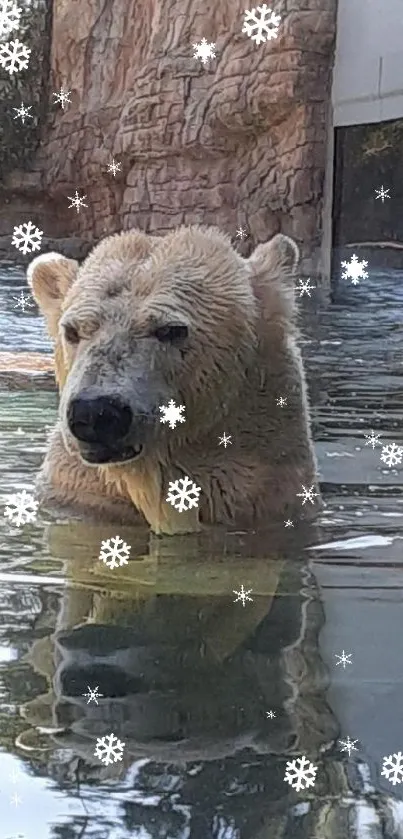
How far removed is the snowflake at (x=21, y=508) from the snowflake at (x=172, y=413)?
0.85ft

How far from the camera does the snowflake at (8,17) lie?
2008 mm

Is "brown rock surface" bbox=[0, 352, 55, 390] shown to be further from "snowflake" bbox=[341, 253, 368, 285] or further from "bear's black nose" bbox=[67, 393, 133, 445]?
"snowflake" bbox=[341, 253, 368, 285]

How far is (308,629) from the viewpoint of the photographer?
5.65 ft

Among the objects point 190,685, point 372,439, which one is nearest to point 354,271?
point 372,439

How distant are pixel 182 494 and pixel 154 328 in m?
0.26

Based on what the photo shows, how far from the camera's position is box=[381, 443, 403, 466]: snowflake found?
2.02 m

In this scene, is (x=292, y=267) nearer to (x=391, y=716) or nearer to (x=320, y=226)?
(x=320, y=226)

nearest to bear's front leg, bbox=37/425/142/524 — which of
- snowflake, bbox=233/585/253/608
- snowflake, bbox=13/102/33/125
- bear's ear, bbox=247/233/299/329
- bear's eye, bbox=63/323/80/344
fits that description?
bear's eye, bbox=63/323/80/344

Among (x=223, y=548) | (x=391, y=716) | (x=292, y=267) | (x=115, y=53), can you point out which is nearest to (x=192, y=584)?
(x=223, y=548)

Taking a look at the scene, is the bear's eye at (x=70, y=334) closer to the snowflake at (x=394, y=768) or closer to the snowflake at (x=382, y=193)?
the snowflake at (x=382, y=193)

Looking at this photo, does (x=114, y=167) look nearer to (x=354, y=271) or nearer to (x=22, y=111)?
(x=22, y=111)

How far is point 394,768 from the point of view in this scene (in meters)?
1.45

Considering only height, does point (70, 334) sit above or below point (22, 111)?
below

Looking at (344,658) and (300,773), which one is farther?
(344,658)
